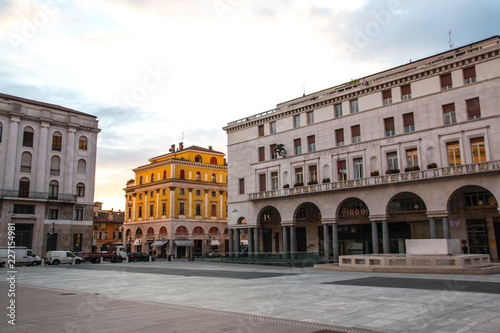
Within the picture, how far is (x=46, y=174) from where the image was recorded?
5219cm

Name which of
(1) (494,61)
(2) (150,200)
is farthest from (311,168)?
(2) (150,200)

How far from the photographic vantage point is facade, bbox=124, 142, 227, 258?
230ft

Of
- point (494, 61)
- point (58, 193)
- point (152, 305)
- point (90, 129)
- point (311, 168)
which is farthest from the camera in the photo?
point (90, 129)

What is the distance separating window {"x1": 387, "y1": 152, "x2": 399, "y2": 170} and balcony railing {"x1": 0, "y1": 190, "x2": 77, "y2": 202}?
39.8 m

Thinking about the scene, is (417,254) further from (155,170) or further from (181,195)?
(155,170)

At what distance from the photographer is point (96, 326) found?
9266 mm

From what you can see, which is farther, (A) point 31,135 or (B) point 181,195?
(B) point 181,195

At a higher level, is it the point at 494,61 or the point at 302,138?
the point at 494,61

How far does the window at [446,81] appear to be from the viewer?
115ft

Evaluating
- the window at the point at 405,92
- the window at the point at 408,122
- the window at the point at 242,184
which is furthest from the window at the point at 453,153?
the window at the point at 242,184

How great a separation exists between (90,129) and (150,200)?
2178 centimetres

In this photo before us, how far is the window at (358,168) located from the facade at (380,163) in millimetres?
157

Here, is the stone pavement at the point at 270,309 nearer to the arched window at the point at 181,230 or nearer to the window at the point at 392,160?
the window at the point at 392,160

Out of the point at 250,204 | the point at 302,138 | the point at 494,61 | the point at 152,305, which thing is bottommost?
the point at 152,305
